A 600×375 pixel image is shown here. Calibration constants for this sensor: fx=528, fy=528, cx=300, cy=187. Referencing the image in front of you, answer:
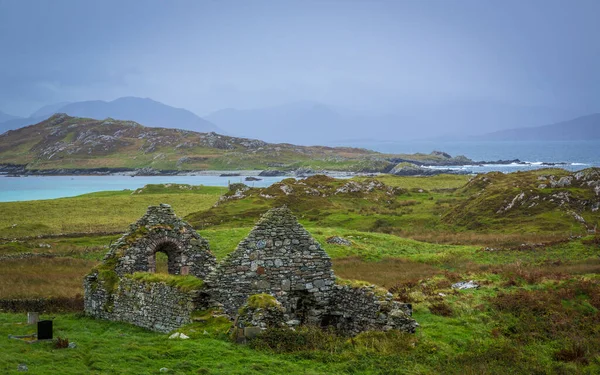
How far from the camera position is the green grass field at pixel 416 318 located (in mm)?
12883

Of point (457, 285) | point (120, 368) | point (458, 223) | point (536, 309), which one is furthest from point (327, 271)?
point (458, 223)

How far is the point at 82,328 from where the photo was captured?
19266mm

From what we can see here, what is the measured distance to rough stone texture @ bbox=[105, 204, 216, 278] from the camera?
2162cm

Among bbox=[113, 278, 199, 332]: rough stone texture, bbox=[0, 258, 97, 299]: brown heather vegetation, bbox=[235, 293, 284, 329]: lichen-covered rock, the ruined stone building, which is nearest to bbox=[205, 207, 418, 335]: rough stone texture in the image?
the ruined stone building

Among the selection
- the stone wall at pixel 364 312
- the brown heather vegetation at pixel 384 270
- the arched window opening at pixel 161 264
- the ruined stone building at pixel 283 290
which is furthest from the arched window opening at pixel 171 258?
the brown heather vegetation at pixel 384 270

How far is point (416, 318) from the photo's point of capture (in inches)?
797

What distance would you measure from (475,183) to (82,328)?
83.2m

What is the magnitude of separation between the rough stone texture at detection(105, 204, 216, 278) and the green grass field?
9.41 feet

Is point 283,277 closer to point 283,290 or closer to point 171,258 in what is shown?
point 283,290

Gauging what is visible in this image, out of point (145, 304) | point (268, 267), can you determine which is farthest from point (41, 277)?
point (268, 267)

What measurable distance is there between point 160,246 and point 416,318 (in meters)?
10.8

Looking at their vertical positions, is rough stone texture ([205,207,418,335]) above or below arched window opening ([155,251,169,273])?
above

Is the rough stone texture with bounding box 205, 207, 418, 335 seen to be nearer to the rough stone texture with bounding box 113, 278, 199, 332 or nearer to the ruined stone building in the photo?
the ruined stone building

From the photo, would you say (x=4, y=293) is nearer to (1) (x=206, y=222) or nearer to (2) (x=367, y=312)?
(2) (x=367, y=312)
